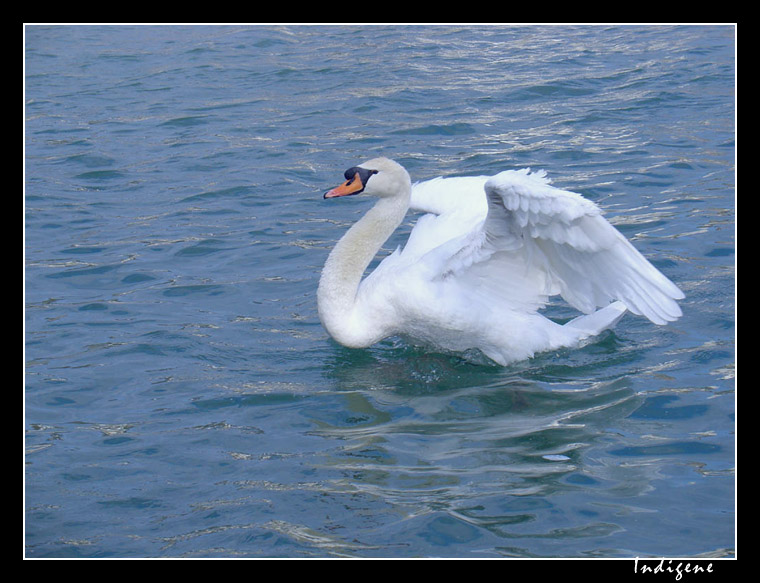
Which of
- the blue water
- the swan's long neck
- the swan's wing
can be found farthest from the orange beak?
the blue water

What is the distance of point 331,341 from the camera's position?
276 inches

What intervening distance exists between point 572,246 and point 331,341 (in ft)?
6.02

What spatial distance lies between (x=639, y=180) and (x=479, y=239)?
14.0 feet

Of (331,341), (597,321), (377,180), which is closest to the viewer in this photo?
(377,180)

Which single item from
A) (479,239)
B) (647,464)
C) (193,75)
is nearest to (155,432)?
(479,239)

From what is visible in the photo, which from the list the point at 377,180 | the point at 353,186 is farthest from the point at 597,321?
the point at 353,186

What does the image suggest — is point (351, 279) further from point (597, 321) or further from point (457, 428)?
point (597, 321)

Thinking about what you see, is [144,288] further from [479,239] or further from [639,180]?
[639,180]

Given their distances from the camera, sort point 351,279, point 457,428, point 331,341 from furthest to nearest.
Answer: point 331,341, point 351,279, point 457,428

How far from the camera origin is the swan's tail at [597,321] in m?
6.68

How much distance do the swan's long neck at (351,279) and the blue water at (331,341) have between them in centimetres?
31

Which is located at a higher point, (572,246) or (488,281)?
(572,246)

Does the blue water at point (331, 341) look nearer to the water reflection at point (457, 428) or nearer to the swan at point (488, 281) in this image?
the water reflection at point (457, 428)

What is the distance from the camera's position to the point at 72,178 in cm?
1062
